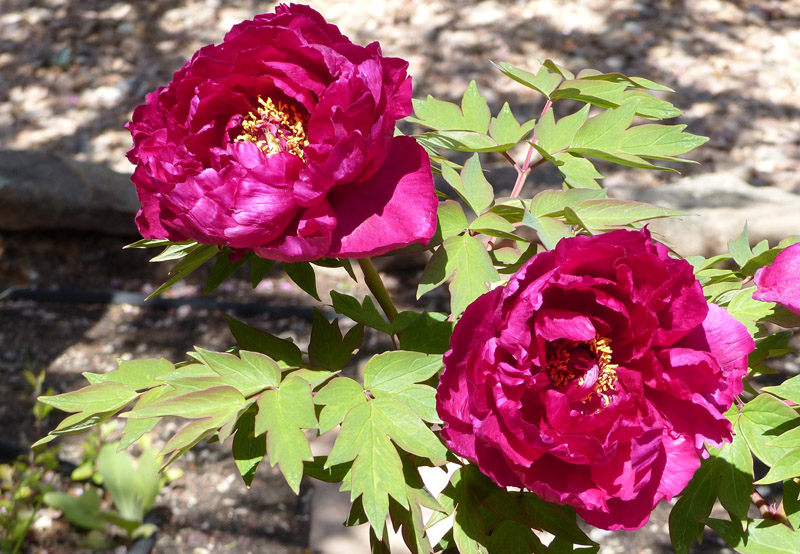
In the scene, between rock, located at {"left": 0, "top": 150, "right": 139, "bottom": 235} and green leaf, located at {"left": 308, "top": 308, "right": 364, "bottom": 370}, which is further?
rock, located at {"left": 0, "top": 150, "right": 139, "bottom": 235}

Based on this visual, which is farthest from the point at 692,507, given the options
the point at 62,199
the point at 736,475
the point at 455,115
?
the point at 62,199

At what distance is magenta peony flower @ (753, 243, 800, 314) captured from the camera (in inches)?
27.3

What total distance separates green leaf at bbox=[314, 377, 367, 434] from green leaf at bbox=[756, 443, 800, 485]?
346mm

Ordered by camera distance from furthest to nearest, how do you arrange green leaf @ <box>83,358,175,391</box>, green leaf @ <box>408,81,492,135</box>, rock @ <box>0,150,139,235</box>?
rock @ <box>0,150,139,235</box> < green leaf @ <box>408,81,492,135</box> < green leaf @ <box>83,358,175,391</box>

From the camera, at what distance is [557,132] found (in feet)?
2.95

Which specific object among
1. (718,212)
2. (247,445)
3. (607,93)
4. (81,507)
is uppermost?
(607,93)

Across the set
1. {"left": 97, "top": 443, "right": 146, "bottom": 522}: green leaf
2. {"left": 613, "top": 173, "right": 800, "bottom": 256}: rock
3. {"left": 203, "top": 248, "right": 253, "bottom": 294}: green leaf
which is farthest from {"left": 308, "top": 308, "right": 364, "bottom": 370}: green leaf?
{"left": 613, "top": 173, "right": 800, "bottom": 256}: rock

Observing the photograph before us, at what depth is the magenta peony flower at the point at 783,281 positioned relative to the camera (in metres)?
0.69

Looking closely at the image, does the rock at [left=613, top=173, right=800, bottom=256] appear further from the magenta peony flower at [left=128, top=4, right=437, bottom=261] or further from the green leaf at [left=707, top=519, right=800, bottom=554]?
the magenta peony flower at [left=128, top=4, right=437, bottom=261]

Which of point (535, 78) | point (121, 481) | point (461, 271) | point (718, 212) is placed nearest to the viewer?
point (461, 271)

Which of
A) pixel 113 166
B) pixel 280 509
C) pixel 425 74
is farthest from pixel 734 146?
pixel 113 166

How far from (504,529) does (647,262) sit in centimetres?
32

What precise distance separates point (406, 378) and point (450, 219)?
17 cm

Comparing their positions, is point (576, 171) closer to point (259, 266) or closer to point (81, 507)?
point (259, 266)
